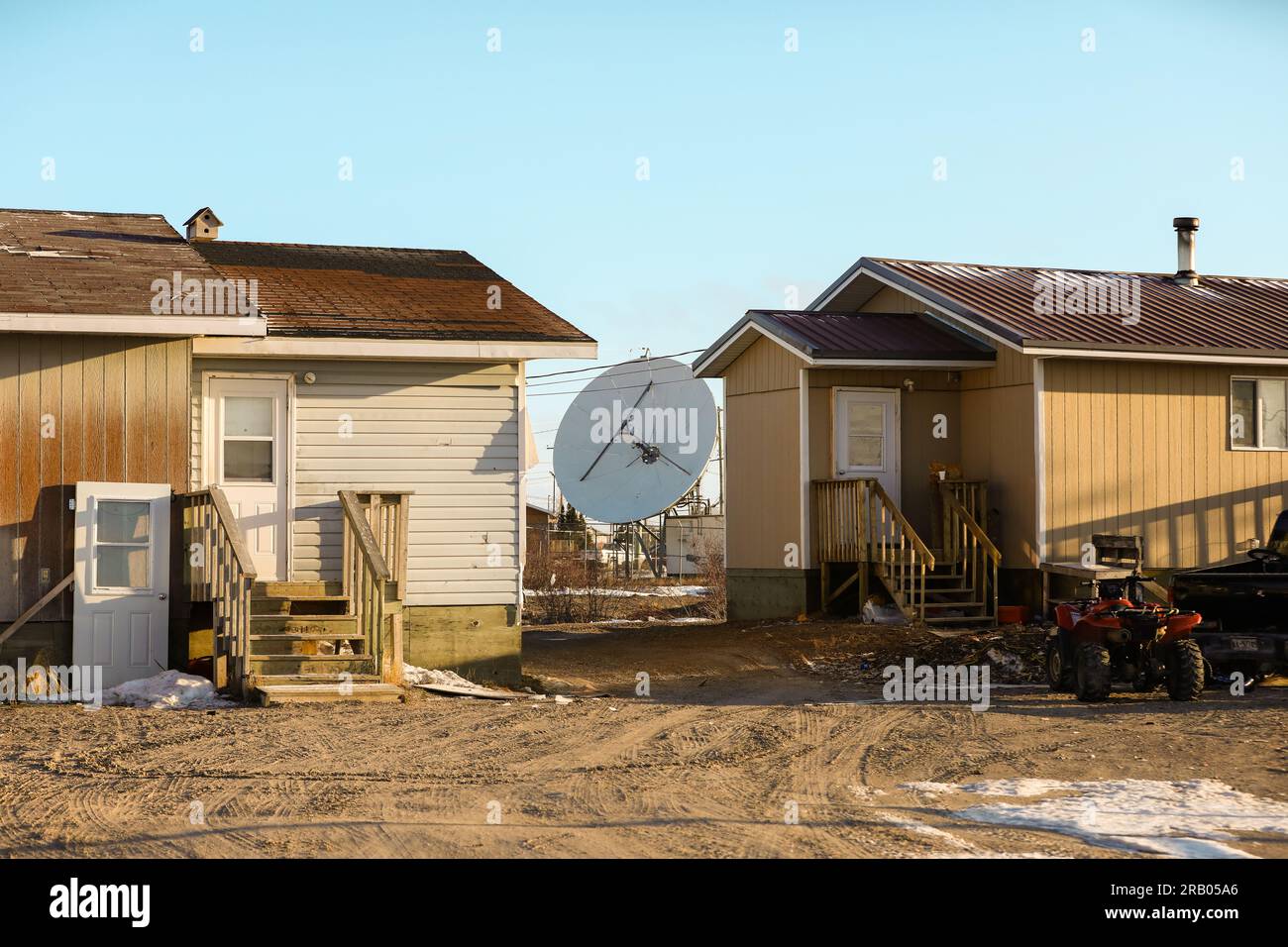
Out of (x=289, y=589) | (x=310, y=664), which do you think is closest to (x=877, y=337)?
(x=289, y=589)

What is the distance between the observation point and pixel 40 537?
14281mm

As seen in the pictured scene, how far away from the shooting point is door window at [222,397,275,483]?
618 inches

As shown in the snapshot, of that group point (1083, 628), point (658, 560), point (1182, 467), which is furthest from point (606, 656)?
point (658, 560)

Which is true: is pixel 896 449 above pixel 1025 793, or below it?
above

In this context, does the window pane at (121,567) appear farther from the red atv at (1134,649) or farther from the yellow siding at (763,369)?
the yellow siding at (763,369)

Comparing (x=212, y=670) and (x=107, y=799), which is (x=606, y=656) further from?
(x=107, y=799)

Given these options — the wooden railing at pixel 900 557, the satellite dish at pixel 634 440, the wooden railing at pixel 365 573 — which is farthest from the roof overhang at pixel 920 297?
the wooden railing at pixel 365 573

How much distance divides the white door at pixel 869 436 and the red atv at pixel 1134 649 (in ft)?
23.8

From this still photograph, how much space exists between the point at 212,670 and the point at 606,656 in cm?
602

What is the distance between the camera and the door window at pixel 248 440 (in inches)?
618

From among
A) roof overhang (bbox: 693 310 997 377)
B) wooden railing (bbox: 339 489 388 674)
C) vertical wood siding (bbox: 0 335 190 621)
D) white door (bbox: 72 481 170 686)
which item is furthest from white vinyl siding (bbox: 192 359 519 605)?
roof overhang (bbox: 693 310 997 377)

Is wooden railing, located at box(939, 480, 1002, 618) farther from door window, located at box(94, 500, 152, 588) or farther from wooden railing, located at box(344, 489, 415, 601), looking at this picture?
door window, located at box(94, 500, 152, 588)

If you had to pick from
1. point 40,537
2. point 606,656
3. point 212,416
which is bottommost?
point 606,656
